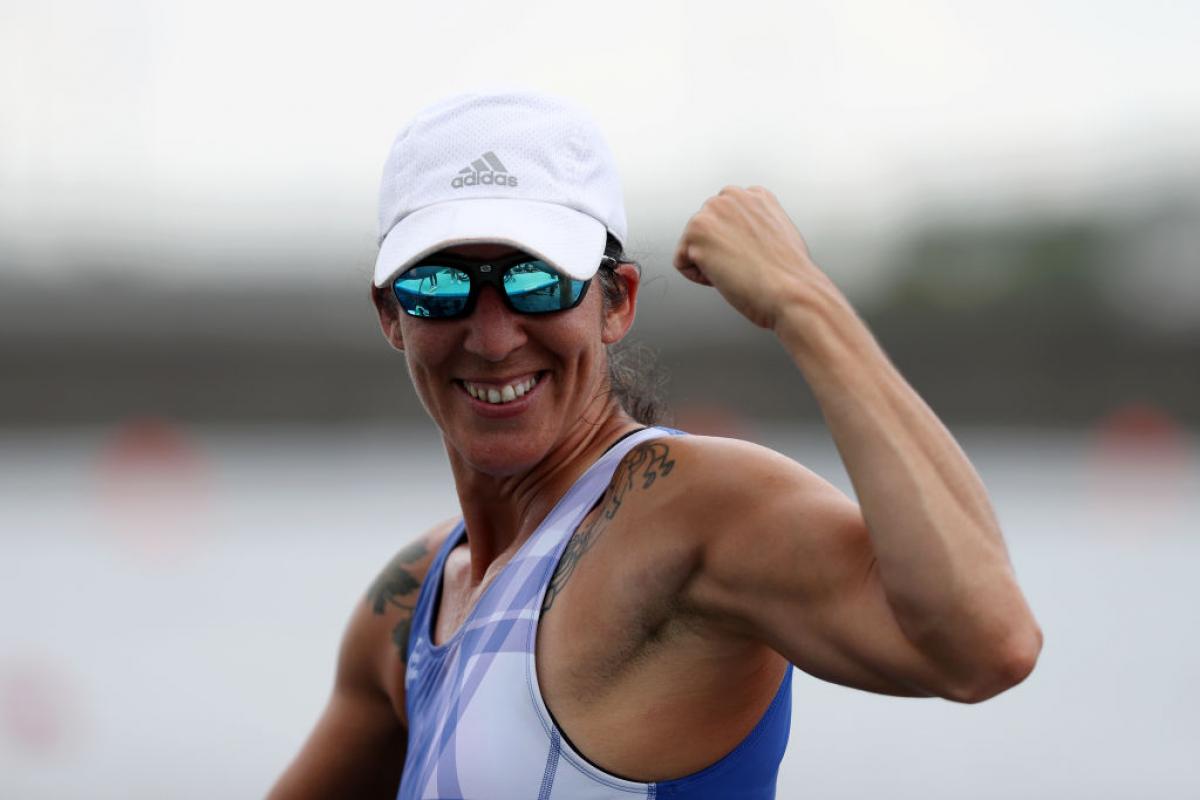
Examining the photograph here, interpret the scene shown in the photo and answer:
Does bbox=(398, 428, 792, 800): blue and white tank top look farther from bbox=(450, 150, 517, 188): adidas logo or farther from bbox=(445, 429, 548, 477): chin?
bbox=(450, 150, 517, 188): adidas logo

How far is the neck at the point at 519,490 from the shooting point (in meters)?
2.54

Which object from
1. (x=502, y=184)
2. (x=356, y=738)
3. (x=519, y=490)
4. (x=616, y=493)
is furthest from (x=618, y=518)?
(x=356, y=738)

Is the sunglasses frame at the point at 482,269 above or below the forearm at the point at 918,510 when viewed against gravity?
above

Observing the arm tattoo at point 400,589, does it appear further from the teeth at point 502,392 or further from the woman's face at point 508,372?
the teeth at point 502,392

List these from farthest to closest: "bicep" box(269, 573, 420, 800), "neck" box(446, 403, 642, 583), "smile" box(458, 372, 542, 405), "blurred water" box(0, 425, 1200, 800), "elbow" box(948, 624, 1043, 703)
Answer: "blurred water" box(0, 425, 1200, 800)
"bicep" box(269, 573, 420, 800)
"neck" box(446, 403, 642, 583)
"smile" box(458, 372, 542, 405)
"elbow" box(948, 624, 1043, 703)

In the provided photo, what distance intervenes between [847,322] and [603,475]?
603 millimetres

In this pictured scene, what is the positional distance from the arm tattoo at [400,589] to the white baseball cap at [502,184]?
0.75 meters

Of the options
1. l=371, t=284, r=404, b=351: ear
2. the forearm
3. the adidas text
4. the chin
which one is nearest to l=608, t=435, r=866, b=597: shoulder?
the forearm

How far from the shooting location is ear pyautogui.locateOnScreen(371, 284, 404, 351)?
8.79ft

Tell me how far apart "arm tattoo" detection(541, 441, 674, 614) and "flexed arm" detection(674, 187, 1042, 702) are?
0.25 meters

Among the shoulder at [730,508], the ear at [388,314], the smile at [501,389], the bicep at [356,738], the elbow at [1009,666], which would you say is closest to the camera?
the elbow at [1009,666]

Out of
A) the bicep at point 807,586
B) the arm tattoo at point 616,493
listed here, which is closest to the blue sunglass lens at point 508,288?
the arm tattoo at point 616,493

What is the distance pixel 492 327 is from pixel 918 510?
791 mm

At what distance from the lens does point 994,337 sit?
1054 inches
